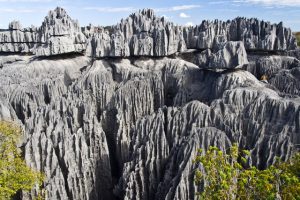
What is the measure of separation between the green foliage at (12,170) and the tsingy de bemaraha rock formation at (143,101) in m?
1.30

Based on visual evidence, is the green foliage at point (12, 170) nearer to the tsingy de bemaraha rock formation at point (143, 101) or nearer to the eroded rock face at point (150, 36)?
the tsingy de bemaraha rock formation at point (143, 101)

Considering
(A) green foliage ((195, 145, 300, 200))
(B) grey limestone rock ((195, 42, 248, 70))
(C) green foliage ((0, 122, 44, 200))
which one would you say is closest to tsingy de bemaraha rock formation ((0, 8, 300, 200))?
(B) grey limestone rock ((195, 42, 248, 70))

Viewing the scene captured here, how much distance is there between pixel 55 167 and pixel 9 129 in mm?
4222

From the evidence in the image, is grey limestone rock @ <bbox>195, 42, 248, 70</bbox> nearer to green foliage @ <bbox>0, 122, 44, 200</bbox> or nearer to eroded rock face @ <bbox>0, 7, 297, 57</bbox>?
eroded rock face @ <bbox>0, 7, 297, 57</bbox>

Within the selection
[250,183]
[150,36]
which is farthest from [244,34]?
[250,183]

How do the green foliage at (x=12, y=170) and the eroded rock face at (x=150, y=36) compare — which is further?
the eroded rock face at (x=150, y=36)

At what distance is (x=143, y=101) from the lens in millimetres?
35281

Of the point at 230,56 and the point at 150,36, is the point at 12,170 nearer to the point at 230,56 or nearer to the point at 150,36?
the point at 230,56

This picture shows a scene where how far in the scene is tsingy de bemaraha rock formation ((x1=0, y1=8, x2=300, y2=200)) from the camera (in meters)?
22.7

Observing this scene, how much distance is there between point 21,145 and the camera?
24.9 meters

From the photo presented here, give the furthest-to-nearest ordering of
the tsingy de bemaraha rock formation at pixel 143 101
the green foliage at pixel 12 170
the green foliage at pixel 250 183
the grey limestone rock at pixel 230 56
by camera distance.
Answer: the grey limestone rock at pixel 230 56 < the tsingy de bemaraha rock formation at pixel 143 101 < the green foliage at pixel 12 170 < the green foliage at pixel 250 183

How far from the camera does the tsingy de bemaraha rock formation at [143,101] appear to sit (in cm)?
2273

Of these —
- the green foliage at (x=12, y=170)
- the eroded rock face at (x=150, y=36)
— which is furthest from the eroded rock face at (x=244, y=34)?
the green foliage at (x=12, y=170)

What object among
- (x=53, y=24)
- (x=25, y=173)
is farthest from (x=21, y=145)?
(x=53, y=24)
